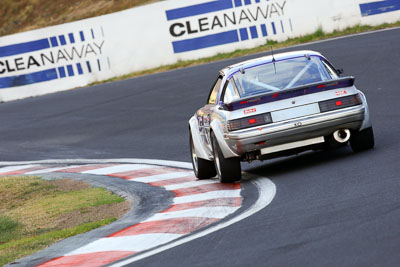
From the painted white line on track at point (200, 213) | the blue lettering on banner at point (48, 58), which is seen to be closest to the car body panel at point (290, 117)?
the painted white line on track at point (200, 213)

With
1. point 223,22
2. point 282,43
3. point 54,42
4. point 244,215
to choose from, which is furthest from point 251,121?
point 54,42

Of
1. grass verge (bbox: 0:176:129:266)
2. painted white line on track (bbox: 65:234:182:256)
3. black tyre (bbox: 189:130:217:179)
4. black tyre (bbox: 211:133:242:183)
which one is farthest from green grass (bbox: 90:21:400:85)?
painted white line on track (bbox: 65:234:182:256)

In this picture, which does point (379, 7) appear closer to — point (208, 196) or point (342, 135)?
point (342, 135)

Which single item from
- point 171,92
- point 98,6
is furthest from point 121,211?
point 98,6

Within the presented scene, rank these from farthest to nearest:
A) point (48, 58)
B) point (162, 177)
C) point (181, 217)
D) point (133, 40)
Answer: point (48, 58) < point (133, 40) < point (162, 177) < point (181, 217)

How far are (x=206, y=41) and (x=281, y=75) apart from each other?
17.3m

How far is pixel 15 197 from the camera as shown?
504 inches

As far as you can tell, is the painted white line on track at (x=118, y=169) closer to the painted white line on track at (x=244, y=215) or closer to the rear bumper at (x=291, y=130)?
the painted white line on track at (x=244, y=215)

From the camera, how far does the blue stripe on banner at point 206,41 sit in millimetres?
27781

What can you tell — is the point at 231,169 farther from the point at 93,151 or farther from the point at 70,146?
the point at 70,146

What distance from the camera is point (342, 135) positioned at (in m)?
10.4

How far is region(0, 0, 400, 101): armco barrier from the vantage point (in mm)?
27562

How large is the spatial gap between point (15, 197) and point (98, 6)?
28.9m

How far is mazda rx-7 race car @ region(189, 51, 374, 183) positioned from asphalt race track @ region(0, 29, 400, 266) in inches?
12.5
